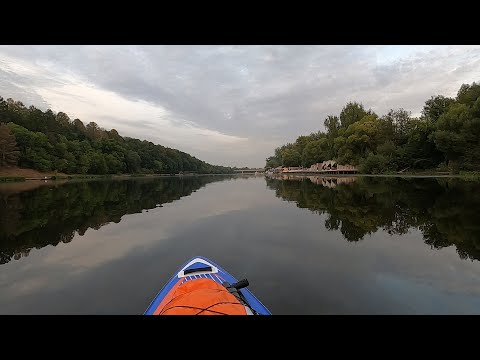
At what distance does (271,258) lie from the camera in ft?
28.4

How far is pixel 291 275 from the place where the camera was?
7227mm

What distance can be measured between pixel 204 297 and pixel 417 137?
60.8m

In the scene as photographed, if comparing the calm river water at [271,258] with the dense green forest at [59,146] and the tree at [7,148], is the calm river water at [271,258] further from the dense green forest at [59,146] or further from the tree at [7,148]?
the dense green forest at [59,146]

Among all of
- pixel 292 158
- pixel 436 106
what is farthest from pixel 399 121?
pixel 292 158

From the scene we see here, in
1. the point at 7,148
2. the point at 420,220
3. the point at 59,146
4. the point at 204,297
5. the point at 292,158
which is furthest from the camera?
the point at 292,158

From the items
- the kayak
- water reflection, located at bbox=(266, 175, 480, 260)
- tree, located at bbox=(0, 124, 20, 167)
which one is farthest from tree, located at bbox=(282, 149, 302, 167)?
the kayak

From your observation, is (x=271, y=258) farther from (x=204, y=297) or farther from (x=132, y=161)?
(x=132, y=161)

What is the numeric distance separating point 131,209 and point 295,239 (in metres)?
12.1

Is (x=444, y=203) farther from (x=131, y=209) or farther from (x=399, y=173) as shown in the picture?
(x=399, y=173)

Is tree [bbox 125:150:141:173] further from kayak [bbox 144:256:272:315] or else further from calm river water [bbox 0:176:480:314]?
kayak [bbox 144:256:272:315]

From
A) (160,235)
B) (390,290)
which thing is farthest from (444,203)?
(160,235)

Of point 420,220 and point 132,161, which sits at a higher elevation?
point 132,161

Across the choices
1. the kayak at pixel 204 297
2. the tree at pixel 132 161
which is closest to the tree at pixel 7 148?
the tree at pixel 132 161

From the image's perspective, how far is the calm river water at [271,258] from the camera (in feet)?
19.4
